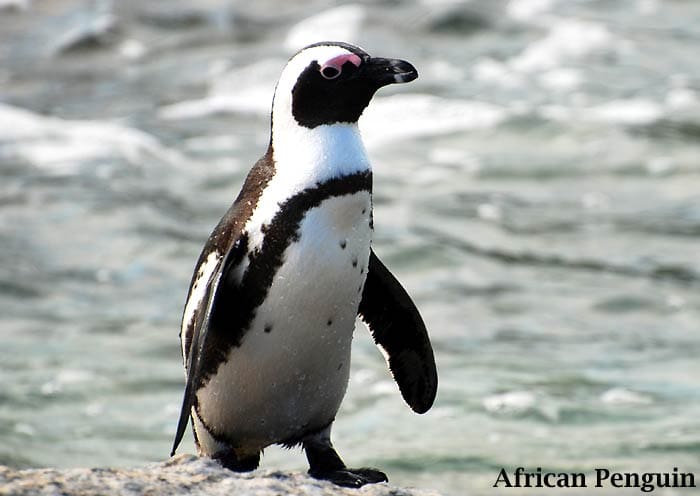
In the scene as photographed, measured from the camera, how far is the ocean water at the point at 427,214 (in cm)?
799

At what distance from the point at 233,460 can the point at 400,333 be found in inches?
30.4

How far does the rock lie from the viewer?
3105mm

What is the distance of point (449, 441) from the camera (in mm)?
7668

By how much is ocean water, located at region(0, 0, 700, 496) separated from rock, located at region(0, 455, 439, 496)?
338 centimetres

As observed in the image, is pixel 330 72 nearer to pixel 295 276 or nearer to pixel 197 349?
pixel 295 276

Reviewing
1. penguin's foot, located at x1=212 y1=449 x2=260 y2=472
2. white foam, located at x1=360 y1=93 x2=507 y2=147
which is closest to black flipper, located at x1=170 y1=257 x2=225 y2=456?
penguin's foot, located at x1=212 y1=449 x2=260 y2=472

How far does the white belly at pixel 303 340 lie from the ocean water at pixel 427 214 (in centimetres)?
281

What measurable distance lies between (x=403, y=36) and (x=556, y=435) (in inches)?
340

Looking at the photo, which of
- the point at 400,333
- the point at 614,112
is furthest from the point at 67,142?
the point at 400,333

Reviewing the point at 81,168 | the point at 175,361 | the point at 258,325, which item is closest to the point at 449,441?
the point at 175,361

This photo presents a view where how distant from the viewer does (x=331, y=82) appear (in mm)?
3990

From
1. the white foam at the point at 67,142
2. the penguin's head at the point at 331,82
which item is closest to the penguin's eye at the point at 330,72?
the penguin's head at the point at 331,82

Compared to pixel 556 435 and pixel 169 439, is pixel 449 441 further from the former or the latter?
pixel 169 439

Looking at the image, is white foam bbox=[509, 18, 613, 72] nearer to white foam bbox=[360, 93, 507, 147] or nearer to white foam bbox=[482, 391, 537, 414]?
white foam bbox=[360, 93, 507, 147]
